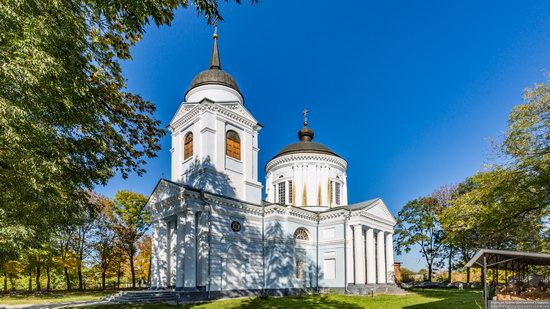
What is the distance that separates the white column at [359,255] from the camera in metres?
26.0

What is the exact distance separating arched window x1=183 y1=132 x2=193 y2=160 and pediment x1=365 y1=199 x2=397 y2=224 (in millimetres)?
15180

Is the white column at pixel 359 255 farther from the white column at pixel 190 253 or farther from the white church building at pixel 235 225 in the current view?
the white column at pixel 190 253

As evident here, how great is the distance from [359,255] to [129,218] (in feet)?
76.2

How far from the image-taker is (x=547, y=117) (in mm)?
12633

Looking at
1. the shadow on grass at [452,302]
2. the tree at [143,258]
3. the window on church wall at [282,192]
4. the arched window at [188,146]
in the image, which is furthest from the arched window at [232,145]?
the tree at [143,258]

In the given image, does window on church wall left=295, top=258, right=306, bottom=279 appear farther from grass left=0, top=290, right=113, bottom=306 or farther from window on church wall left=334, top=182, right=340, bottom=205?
grass left=0, top=290, right=113, bottom=306

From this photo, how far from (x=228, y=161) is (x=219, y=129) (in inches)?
94.5

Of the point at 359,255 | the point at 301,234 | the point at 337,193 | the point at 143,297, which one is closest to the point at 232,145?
the point at 301,234

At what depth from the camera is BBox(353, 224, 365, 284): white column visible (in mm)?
26028

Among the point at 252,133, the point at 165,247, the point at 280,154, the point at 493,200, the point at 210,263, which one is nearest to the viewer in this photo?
the point at 493,200

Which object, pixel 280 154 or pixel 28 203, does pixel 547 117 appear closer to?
pixel 28 203

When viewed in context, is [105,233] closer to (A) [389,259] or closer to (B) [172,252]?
(B) [172,252]

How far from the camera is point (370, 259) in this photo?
27.7m

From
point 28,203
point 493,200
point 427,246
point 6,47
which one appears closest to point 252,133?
point 493,200
